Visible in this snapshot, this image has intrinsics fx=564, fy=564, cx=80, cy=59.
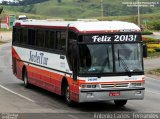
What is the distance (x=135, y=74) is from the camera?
18859 mm

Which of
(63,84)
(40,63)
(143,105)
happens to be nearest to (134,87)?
(143,105)

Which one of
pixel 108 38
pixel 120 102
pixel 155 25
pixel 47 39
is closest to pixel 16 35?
pixel 47 39

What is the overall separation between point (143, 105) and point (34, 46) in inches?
261

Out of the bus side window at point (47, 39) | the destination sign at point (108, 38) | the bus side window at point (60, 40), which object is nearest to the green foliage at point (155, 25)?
the bus side window at point (47, 39)

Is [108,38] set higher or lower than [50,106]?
higher

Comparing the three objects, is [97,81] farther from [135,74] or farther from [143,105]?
[143,105]

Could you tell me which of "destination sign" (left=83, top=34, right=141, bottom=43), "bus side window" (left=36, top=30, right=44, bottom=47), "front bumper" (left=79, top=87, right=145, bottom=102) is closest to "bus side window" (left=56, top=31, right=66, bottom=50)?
"destination sign" (left=83, top=34, right=141, bottom=43)

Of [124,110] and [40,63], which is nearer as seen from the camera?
[124,110]

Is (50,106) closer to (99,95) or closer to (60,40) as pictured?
(99,95)

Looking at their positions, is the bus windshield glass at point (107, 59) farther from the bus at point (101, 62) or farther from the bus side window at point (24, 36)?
the bus side window at point (24, 36)

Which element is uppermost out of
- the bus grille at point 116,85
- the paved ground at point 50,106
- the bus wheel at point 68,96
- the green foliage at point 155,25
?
the bus grille at point 116,85

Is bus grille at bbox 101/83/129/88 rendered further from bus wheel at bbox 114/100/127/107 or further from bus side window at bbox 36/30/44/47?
bus side window at bbox 36/30/44/47

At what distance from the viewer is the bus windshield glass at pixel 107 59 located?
734 inches

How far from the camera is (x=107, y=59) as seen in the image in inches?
737
